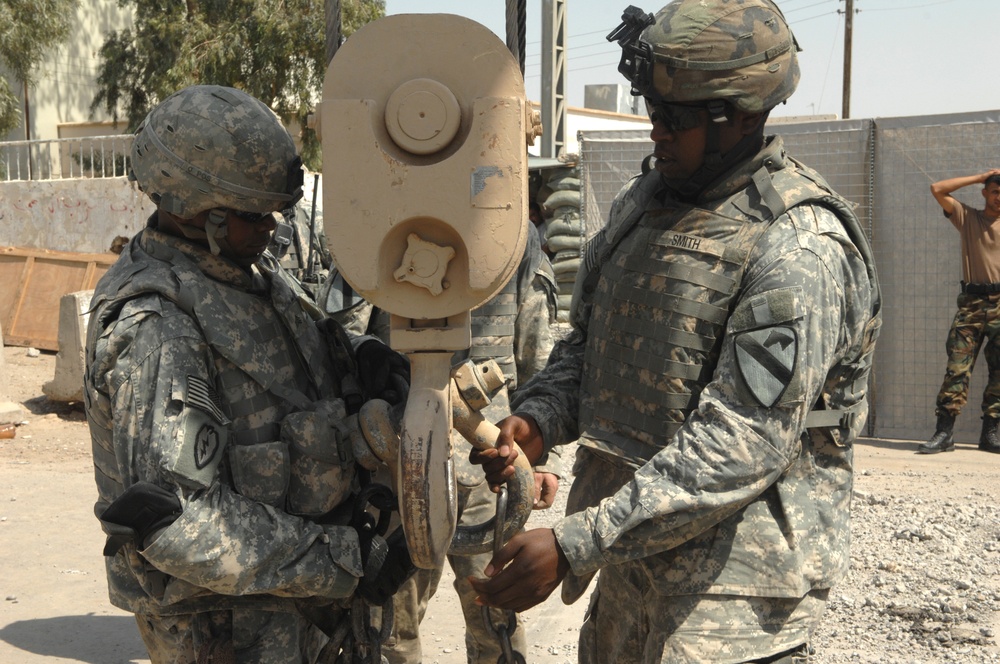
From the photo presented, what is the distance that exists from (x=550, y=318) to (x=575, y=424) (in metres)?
1.82

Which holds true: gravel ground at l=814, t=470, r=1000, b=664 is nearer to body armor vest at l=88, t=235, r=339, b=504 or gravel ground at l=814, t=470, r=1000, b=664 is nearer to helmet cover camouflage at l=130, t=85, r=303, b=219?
body armor vest at l=88, t=235, r=339, b=504

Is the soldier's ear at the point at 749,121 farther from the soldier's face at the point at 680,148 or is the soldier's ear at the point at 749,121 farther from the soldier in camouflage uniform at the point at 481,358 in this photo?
the soldier in camouflage uniform at the point at 481,358

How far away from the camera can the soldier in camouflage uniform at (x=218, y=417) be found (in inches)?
101

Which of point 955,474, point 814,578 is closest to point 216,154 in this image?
point 814,578

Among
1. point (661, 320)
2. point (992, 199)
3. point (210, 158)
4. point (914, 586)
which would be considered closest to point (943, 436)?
point (992, 199)

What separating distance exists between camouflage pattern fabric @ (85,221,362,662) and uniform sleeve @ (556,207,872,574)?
0.72m

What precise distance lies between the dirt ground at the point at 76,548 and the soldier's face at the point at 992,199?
1927 millimetres

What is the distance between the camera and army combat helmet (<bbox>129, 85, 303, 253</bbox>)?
2.80 meters

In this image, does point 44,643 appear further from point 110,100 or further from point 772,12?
point 110,100

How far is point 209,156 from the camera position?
280 centimetres

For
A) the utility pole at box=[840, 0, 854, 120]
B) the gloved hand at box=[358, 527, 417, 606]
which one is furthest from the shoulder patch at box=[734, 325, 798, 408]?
the utility pole at box=[840, 0, 854, 120]

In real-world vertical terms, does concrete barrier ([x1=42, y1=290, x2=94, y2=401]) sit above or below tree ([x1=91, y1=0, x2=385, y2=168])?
below

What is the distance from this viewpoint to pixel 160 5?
2267cm

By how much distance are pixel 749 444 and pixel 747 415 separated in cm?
7
